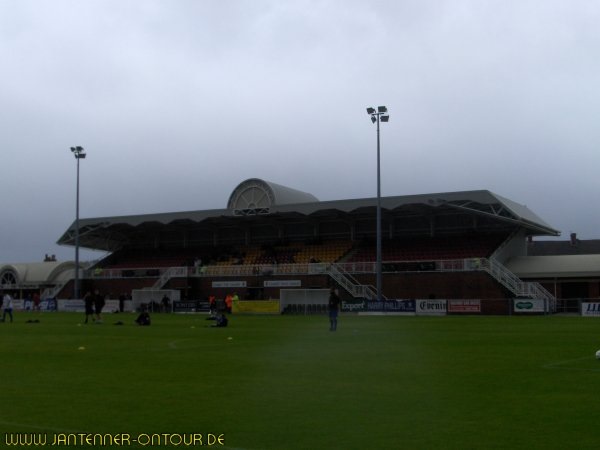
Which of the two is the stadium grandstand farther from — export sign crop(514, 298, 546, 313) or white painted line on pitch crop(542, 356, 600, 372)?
white painted line on pitch crop(542, 356, 600, 372)

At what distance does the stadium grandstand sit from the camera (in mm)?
60844

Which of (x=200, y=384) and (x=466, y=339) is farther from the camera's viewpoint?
(x=466, y=339)

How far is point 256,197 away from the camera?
74750 millimetres

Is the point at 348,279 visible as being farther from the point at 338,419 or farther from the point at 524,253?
the point at 338,419

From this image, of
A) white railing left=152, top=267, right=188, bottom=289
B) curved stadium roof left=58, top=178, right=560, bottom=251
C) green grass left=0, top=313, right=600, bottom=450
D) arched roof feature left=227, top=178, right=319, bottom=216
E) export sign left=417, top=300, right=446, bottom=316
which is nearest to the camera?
green grass left=0, top=313, right=600, bottom=450

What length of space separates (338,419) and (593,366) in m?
8.31

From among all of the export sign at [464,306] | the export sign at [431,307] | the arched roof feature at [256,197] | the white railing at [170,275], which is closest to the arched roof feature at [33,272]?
the white railing at [170,275]

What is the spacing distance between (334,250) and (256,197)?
9639 millimetres

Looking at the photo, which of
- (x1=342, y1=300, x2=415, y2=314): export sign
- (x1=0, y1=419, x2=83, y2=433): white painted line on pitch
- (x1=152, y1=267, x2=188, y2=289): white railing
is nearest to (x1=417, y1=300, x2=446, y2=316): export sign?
(x1=342, y1=300, x2=415, y2=314): export sign

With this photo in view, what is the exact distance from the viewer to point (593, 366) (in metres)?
16.0

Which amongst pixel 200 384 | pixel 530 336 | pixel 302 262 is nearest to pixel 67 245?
pixel 302 262

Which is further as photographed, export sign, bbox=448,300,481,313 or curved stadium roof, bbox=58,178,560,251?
curved stadium roof, bbox=58,178,560,251

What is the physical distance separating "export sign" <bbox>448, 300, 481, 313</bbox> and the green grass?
1288 inches

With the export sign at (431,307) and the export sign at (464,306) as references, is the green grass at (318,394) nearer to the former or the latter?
the export sign at (431,307)
